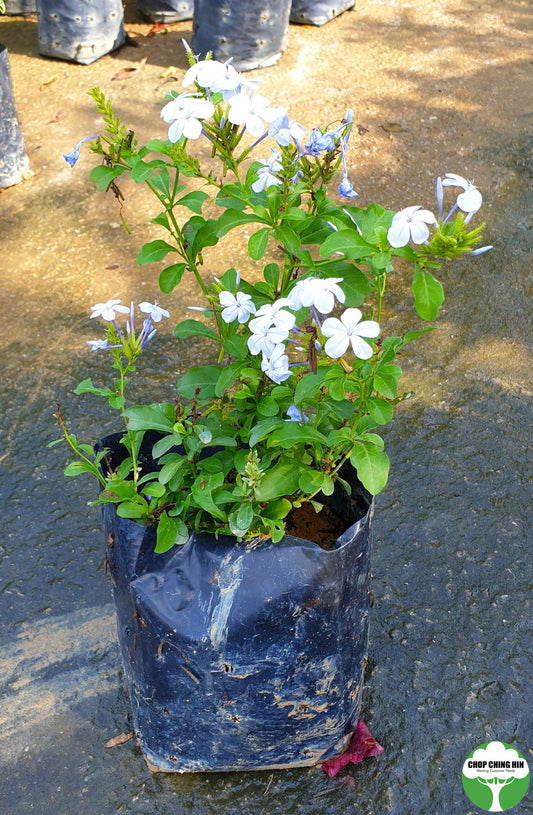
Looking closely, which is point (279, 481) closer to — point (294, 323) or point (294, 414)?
point (294, 414)

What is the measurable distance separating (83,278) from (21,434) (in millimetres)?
944

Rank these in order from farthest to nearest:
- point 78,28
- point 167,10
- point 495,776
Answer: point 167,10 → point 78,28 → point 495,776

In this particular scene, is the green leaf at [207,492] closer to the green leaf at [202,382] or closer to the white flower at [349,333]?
the green leaf at [202,382]

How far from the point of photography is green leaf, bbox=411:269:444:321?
1175 millimetres

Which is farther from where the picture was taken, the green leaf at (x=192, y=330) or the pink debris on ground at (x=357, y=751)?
the pink debris on ground at (x=357, y=751)

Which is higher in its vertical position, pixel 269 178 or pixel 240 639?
pixel 269 178

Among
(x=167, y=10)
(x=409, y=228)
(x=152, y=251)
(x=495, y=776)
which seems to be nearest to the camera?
(x=409, y=228)

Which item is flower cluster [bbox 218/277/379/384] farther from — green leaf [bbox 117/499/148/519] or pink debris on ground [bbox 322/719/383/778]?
pink debris on ground [bbox 322/719/383/778]

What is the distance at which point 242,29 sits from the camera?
4.45 metres

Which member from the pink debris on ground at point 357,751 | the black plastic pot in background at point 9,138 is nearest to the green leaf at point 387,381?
the pink debris on ground at point 357,751

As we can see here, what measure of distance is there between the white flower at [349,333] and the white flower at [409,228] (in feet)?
0.40

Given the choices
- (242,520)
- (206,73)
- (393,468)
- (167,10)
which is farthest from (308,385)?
(167,10)

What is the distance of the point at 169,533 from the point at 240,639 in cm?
26

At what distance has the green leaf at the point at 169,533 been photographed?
4.87ft
